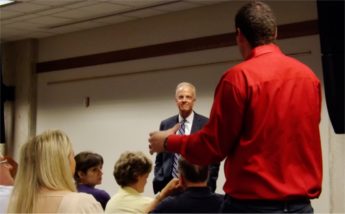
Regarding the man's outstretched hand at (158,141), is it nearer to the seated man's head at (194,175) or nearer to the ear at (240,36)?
the ear at (240,36)

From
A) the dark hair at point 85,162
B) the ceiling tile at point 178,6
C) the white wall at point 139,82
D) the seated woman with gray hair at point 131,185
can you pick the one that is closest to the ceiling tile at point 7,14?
the white wall at point 139,82

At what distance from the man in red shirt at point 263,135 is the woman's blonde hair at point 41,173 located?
60 cm

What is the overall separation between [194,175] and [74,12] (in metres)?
4.22

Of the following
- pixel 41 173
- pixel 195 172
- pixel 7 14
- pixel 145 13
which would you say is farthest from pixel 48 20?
pixel 41 173

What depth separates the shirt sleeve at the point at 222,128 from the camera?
1712 mm

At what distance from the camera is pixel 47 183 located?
2.16 m

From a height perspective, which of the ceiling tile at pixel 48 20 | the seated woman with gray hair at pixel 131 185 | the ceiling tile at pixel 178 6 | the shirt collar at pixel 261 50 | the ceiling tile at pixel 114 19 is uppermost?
the ceiling tile at pixel 48 20

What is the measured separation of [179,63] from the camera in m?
6.21

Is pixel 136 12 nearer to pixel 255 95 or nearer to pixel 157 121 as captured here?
pixel 157 121

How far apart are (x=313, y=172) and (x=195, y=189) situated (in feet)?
2.78

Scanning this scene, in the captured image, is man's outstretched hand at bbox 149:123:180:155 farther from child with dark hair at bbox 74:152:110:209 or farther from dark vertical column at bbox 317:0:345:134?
child with dark hair at bbox 74:152:110:209

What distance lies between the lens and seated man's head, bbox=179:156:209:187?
99.9 inches

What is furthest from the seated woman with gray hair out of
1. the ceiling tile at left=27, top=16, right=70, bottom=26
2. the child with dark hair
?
the ceiling tile at left=27, top=16, right=70, bottom=26

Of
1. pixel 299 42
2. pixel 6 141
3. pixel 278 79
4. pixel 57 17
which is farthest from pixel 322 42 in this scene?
pixel 6 141
